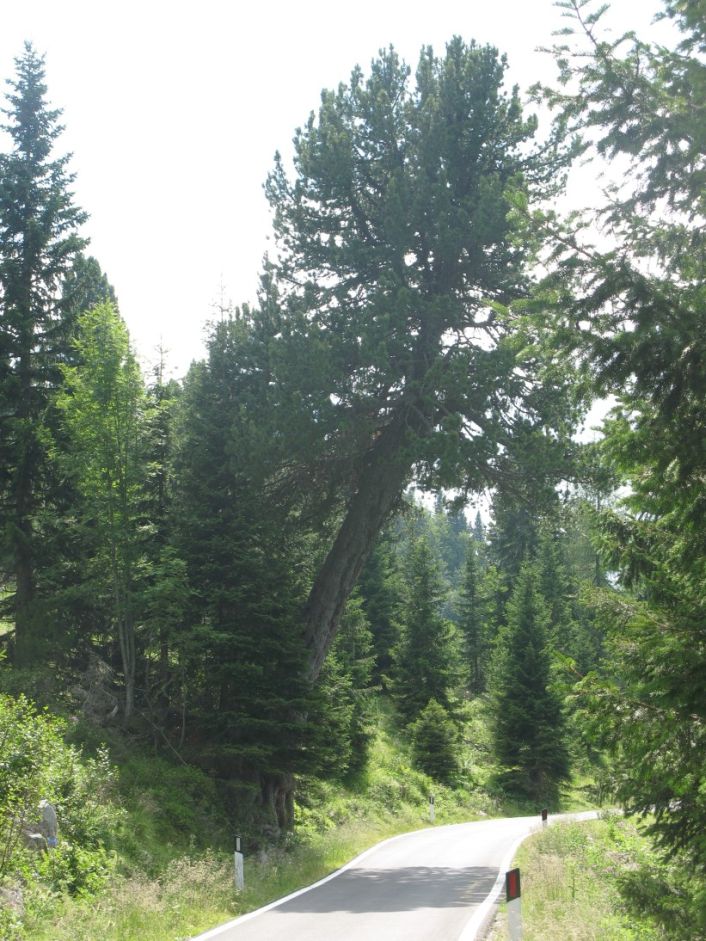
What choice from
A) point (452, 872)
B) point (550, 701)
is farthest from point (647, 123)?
point (550, 701)

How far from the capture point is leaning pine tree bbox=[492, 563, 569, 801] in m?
39.0

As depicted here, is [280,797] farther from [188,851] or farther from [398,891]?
[398,891]

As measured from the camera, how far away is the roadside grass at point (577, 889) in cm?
923

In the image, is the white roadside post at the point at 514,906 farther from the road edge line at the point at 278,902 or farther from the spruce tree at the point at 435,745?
the spruce tree at the point at 435,745

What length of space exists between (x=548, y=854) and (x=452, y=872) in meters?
2.07

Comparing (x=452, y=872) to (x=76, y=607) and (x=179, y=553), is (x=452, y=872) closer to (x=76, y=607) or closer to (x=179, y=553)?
(x=179, y=553)

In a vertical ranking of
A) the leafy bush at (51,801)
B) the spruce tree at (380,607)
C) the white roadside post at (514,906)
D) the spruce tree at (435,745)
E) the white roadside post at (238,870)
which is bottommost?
the spruce tree at (435,745)

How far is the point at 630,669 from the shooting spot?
19.8 ft

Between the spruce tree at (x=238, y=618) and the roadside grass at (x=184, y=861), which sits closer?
the roadside grass at (x=184, y=861)

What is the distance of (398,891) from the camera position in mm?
14094

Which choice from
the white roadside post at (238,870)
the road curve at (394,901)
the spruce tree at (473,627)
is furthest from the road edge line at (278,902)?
the spruce tree at (473,627)

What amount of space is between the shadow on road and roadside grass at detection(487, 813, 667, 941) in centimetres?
93

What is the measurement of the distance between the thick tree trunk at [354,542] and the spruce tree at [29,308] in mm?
7048

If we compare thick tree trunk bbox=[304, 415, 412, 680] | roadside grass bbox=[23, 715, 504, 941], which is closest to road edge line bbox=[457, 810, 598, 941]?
roadside grass bbox=[23, 715, 504, 941]
